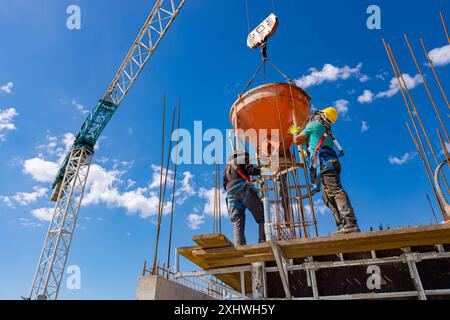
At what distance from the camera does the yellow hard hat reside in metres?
6.72

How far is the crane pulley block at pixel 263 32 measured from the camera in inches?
417

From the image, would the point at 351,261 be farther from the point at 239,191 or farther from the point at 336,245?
the point at 239,191

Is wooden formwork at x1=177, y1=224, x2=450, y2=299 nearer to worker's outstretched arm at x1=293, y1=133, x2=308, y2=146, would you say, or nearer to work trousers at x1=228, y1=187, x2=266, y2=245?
work trousers at x1=228, y1=187, x2=266, y2=245

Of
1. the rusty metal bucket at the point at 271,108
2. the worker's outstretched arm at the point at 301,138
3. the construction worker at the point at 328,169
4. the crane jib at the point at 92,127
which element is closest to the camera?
the construction worker at the point at 328,169

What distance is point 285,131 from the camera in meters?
9.49

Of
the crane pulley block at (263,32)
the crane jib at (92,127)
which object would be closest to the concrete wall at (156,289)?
the crane pulley block at (263,32)

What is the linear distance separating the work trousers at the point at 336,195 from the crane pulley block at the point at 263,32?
20.8 ft

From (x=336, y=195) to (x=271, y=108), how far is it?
402 cm

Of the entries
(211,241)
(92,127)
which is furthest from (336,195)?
(92,127)

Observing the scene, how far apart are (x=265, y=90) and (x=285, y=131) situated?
1390 mm

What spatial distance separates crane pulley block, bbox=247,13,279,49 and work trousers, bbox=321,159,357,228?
20.8 feet

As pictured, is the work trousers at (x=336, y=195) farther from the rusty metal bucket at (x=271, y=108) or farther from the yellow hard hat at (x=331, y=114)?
the rusty metal bucket at (x=271, y=108)
